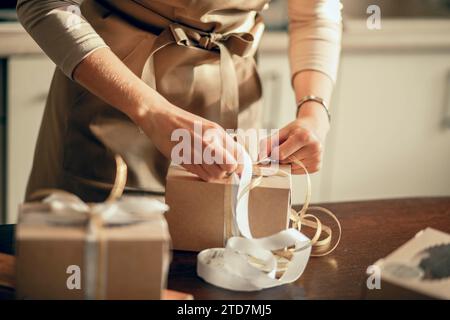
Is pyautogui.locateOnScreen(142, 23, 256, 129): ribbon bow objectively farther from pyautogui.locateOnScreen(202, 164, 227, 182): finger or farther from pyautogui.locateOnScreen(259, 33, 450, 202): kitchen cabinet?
pyautogui.locateOnScreen(259, 33, 450, 202): kitchen cabinet

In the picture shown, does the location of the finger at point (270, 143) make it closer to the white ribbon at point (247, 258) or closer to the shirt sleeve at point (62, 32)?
the white ribbon at point (247, 258)

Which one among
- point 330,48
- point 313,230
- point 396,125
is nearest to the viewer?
point 313,230

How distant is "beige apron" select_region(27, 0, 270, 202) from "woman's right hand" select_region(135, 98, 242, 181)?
7.0 inches

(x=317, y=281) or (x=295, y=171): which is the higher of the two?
(x=295, y=171)

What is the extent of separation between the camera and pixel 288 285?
1.01 m

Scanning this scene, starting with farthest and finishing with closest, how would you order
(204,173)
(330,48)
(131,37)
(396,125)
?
(396,125), (330,48), (131,37), (204,173)

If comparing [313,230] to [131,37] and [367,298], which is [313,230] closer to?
[367,298]

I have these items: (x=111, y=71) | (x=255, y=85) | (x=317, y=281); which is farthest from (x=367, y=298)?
(x=255, y=85)

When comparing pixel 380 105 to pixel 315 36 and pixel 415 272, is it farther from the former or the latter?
pixel 415 272

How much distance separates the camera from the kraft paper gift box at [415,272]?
35.4 inches

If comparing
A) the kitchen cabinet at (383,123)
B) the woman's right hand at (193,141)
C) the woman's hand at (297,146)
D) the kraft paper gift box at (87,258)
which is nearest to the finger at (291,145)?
the woman's hand at (297,146)

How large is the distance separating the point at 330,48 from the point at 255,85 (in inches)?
5.7

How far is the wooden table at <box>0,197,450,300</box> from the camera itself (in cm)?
99
